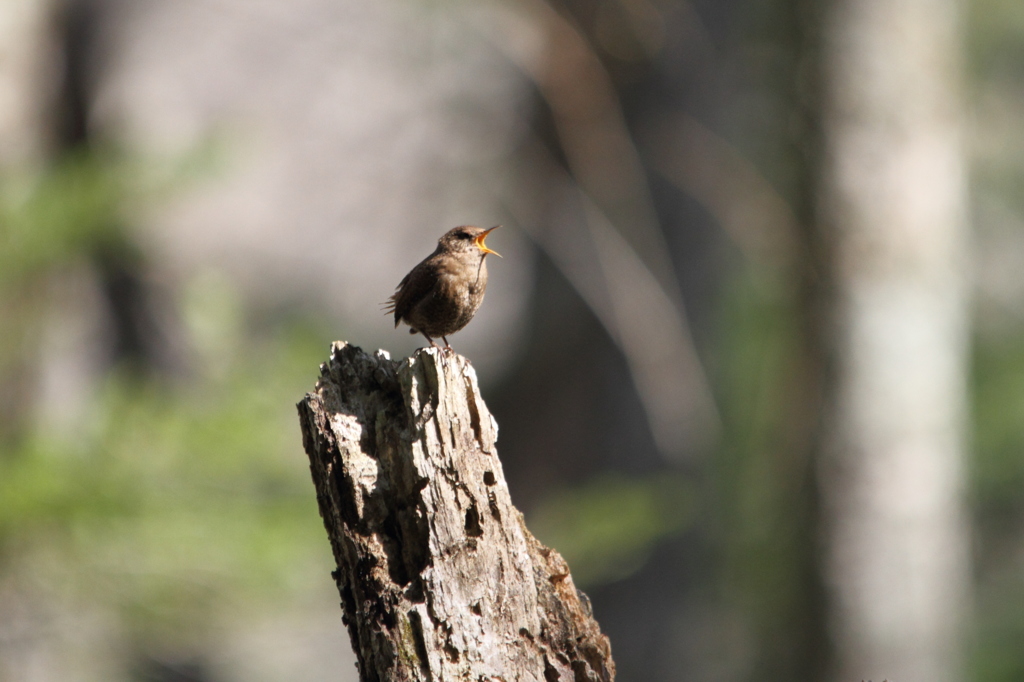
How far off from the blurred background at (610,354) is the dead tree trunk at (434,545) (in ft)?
8.20

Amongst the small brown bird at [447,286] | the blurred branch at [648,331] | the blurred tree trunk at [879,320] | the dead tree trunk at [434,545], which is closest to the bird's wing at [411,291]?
the small brown bird at [447,286]

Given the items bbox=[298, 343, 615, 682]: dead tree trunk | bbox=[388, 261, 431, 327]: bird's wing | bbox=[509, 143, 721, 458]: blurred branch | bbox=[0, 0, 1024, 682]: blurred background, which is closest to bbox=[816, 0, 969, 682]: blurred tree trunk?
bbox=[0, 0, 1024, 682]: blurred background

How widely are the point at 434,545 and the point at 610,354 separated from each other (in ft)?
15.2

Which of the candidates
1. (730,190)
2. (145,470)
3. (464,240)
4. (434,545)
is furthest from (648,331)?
(434,545)

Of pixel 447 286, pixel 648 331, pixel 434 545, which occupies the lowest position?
pixel 434 545

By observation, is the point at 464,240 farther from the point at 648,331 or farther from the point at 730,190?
the point at 730,190

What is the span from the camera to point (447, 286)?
2.77m

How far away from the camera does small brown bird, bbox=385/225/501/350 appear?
278 cm

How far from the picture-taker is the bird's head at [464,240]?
→ 286 centimetres

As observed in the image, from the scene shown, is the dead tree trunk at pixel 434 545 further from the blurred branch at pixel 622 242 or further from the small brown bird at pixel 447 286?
the blurred branch at pixel 622 242

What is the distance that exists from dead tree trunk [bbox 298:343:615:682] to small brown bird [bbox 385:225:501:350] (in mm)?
776

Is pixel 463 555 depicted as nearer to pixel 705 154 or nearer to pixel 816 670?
pixel 816 670

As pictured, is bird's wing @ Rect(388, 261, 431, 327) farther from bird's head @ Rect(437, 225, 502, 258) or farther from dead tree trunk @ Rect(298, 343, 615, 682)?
dead tree trunk @ Rect(298, 343, 615, 682)

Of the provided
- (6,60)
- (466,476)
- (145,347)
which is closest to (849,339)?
(466,476)
